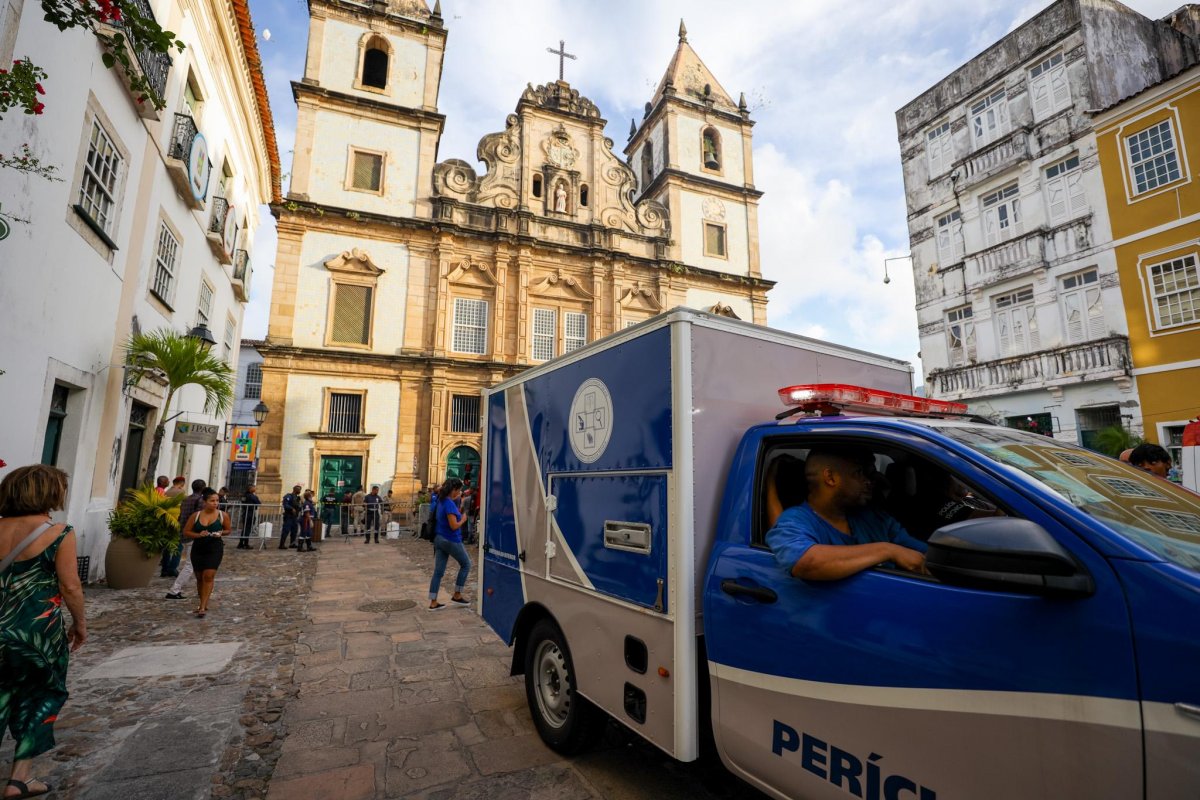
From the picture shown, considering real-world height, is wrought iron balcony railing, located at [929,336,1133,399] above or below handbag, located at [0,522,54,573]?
above

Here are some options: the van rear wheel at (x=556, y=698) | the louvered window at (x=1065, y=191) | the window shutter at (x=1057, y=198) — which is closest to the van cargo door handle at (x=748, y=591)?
the van rear wheel at (x=556, y=698)

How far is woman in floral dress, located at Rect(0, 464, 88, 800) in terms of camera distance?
2953 mm

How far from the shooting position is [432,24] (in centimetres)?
2453

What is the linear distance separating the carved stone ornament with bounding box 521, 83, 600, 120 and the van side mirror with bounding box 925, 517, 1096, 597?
97.5 ft

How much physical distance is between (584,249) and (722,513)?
24318 millimetres

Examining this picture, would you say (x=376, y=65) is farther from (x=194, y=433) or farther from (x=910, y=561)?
(x=910, y=561)

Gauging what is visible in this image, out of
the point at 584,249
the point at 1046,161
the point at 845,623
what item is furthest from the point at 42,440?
the point at 1046,161

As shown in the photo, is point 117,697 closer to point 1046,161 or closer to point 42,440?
point 42,440

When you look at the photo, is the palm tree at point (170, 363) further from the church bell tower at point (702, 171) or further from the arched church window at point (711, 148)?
the arched church window at point (711, 148)

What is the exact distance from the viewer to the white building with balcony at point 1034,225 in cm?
1523

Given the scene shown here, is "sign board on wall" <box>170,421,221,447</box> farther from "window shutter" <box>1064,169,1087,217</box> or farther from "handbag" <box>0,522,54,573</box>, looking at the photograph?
"window shutter" <box>1064,169,1087,217</box>

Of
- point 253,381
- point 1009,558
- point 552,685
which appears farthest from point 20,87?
point 253,381

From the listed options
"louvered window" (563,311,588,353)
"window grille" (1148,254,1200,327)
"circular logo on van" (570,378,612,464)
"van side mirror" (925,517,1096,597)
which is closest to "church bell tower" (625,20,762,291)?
"louvered window" (563,311,588,353)

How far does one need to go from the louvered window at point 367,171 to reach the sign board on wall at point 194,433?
14.1 metres
